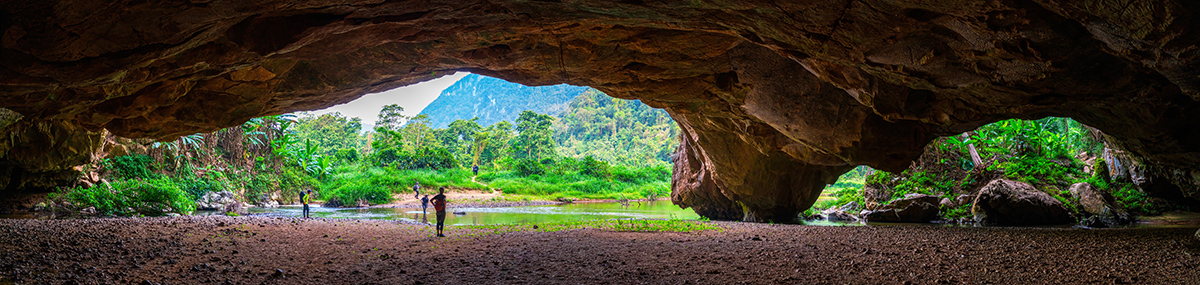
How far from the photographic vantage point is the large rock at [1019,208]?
10547 millimetres

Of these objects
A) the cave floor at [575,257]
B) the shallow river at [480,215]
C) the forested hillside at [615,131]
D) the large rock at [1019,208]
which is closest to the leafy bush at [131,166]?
the shallow river at [480,215]

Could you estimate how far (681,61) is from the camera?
6309 millimetres

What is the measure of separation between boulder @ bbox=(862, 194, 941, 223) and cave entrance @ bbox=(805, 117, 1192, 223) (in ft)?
0.07

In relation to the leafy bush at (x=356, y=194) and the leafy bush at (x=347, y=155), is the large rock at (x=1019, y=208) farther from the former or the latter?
the leafy bush at (x=347, y=155)

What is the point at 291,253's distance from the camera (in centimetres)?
589

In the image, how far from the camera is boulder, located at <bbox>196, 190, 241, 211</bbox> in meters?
15.2

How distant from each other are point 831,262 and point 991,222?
326 inches

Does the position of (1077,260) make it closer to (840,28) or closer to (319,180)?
(840,28)

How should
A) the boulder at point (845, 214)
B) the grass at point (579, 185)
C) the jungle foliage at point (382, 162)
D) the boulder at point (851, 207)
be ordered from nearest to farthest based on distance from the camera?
the jungle foliage at point (382, 162), the boulder at point (845, 214), the boulder at point (851, 207), the grass at point (579, 185)

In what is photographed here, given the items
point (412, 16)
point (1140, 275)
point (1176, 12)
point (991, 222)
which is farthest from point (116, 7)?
point (991, 222)

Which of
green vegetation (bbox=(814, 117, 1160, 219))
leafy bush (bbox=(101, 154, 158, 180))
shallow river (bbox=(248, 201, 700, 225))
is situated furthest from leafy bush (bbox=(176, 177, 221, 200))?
green vegetation (bbox=(814, 117, 1160, 219))

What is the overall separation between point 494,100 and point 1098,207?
11295 centimetres

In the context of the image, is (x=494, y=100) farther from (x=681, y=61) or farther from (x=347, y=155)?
(x=681, y=61)

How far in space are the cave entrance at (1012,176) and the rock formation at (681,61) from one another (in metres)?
3.70
